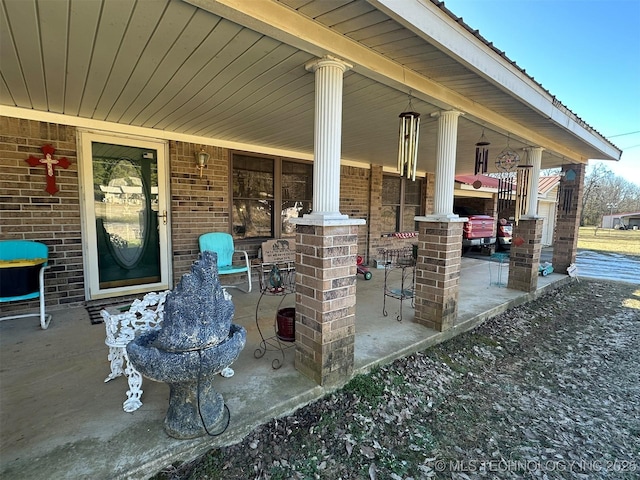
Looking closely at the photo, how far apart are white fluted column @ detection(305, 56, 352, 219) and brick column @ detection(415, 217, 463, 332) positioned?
1.45 m

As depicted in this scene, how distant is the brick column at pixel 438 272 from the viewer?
10.4 ft

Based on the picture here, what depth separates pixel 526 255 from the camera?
4887 millimetres

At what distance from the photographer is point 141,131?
13.1 ft

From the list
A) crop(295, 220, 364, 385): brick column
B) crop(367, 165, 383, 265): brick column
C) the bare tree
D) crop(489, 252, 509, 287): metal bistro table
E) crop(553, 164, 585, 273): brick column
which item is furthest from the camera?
the bare tree

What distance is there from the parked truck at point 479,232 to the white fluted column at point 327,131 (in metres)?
7.62

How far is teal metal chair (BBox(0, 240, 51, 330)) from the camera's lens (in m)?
2.87

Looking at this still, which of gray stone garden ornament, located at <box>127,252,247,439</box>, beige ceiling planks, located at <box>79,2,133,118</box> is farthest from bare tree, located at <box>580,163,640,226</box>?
beige ceiling planks, located at <box>79,2,133,118</box>

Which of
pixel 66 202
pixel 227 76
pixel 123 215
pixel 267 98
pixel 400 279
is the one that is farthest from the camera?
pixel 400 279

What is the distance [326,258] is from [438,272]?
1.65 metres

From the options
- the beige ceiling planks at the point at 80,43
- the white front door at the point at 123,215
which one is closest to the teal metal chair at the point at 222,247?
the white front door at the point at 123,215

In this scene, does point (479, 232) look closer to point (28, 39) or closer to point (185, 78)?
point (185, 78)

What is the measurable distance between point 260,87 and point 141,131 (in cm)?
222

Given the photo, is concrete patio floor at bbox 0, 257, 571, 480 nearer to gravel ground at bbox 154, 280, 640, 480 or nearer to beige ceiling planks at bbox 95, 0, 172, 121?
gravel ground at bbox 154, 280, 640, 480

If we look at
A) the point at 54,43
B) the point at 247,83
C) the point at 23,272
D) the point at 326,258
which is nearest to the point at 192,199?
the point at 23,272
